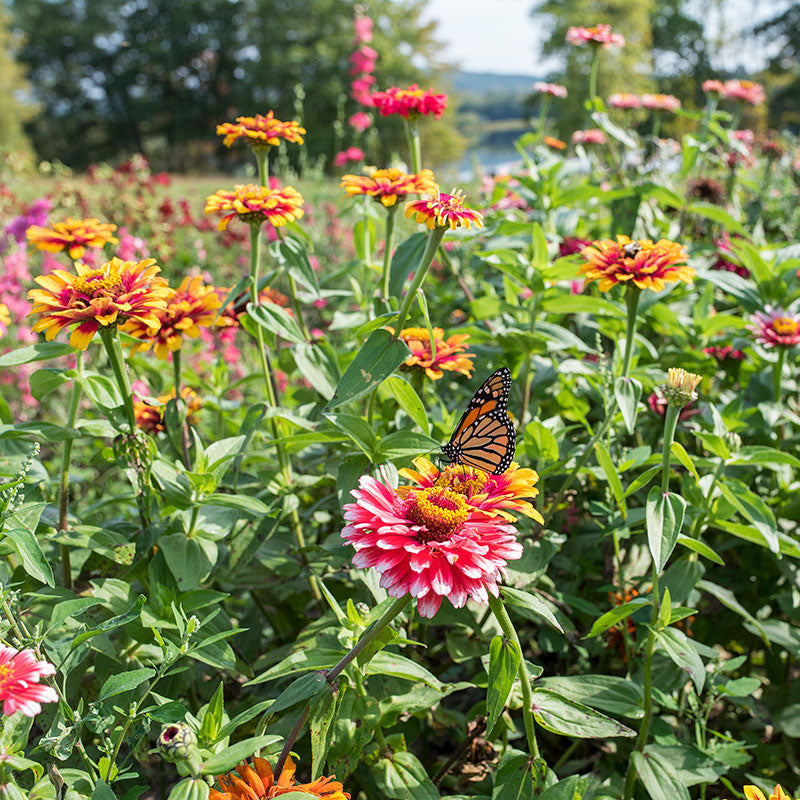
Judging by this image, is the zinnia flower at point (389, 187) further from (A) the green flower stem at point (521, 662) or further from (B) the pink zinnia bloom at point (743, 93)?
(B) the pink zinnia bloom at point (743, 93)

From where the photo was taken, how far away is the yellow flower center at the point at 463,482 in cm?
94

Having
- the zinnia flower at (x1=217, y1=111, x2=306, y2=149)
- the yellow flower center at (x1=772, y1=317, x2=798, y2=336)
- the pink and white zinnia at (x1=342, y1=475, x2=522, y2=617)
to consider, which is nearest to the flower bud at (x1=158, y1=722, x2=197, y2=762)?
the pink and white zinnia at (x1=342, y1=475, x2=522, y2=617)

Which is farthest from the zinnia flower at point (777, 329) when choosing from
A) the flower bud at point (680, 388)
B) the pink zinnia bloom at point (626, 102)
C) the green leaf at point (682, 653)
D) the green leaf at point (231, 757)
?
the pink zinnia bloom at point (626, 102)

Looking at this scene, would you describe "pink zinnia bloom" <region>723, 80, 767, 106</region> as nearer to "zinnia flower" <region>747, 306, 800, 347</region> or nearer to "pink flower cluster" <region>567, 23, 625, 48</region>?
"pink flower cluster" <region>567, 23, 625, 48</region>

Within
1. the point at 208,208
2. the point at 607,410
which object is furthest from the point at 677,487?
the point at 208,208

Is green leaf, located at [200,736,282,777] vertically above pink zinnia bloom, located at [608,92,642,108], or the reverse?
pink zinnia bloom, located at [608,92,642,108]

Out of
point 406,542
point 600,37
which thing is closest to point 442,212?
point 406,542

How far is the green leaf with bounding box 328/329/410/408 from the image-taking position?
1.12 metres

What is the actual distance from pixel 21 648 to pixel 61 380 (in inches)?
23.4

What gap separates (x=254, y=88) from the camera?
25922 mm

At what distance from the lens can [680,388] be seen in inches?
42.1

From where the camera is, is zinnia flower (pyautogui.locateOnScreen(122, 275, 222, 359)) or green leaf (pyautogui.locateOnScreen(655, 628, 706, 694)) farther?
zinnia flower (pyautogui.locateOnScreen(122, 275, 222, 359))

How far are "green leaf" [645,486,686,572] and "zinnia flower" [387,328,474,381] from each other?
1.45 feet

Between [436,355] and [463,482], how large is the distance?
0.52 m
